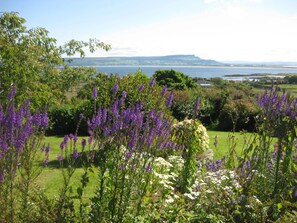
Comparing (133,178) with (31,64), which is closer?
(133,178)

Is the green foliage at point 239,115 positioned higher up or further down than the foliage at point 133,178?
further down

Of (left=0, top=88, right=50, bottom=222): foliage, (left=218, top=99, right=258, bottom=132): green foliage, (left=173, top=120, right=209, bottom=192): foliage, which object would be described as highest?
(left=0, top=88, right=50, bottom=222): foliage

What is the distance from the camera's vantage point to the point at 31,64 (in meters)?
7.79

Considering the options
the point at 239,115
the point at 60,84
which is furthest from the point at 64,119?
the point at 239,115

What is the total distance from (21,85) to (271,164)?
5.15 metres

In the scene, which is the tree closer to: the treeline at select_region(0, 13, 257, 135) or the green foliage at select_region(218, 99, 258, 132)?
the treeline at select_region(0, 13, 257, 135)

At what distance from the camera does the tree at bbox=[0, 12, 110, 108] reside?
272 inches

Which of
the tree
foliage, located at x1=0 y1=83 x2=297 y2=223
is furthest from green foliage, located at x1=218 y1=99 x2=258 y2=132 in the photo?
foliage, located at x1=0 y1=83 x2=297 y2=223

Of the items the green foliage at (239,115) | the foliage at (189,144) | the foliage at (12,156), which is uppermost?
the foliage at (12,156)

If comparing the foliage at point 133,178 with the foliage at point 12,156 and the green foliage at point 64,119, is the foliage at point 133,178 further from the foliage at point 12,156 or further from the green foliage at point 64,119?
the green foliage at point 64,119

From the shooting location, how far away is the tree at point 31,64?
6.91 metres

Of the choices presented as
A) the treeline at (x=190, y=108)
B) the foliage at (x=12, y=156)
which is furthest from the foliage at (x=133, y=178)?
the treeline at (x=190, y=108)

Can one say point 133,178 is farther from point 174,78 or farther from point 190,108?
point 174,78

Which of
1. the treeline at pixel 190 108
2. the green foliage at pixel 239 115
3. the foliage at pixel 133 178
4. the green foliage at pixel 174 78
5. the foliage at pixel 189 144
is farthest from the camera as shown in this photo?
the green foliage at pixel 174 78
